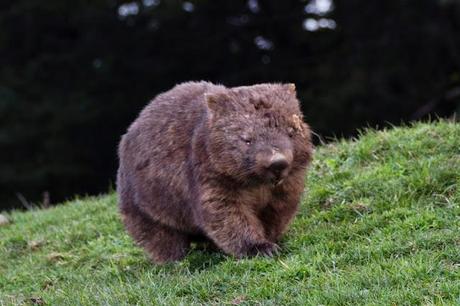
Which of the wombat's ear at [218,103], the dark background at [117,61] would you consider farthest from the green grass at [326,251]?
the dark background at [117,61]

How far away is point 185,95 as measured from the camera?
7906 millimetres

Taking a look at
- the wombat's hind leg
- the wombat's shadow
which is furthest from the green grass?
the wombat's hind leg

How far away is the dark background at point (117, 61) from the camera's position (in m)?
24.0

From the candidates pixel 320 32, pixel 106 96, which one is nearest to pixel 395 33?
pixel 320 32

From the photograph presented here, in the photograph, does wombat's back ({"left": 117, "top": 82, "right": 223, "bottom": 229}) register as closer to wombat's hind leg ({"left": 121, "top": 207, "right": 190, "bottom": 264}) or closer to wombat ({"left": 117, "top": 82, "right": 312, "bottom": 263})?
wombat ({"left": 117, "top": 82, "right": 312, "bottom": 263})

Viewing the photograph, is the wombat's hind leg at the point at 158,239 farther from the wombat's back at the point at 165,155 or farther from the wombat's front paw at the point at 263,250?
the wombat's front paw at the point at 263,250

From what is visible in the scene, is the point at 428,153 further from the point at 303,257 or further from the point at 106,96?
the point at 106,96

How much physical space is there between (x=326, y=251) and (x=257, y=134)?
988 millimetres

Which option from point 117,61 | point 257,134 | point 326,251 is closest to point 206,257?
point 326,251

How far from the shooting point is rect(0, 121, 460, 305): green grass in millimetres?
6258

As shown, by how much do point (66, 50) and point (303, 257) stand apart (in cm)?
1951

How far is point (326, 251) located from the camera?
23.4ft

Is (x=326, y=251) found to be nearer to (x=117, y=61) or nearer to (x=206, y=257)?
(x=206, y=257)

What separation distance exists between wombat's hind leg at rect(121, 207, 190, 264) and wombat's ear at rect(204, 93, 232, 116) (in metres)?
1.11
